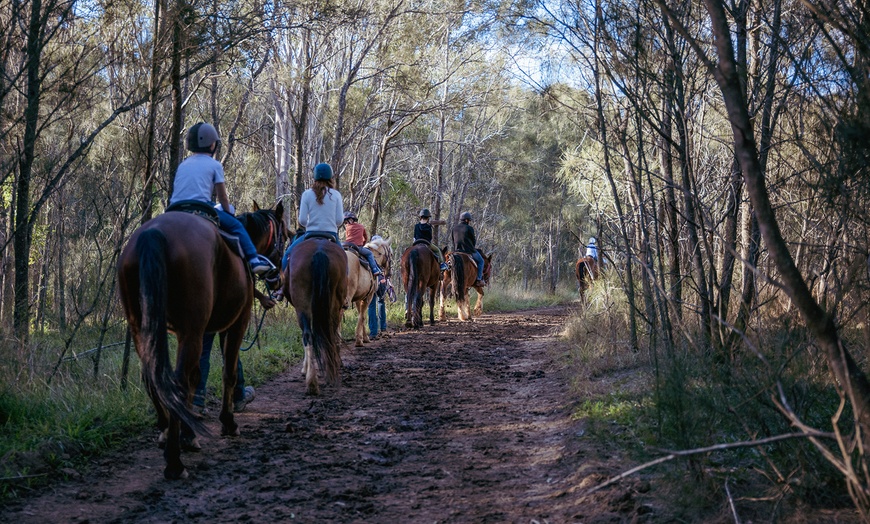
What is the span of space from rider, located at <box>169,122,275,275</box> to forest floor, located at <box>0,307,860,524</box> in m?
1.74

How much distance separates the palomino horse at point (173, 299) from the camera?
4973 mm

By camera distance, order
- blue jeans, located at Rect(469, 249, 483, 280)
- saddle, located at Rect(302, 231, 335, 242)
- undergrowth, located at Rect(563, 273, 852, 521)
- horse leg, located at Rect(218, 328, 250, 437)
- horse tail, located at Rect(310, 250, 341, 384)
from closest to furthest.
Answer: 1. undergrowth, located at Rect(563, 273, 852, 521)
2. horse leg, located at Rect(218, 328, 250, 437)
3. horse tail, located at Rect(310, 250, 341, 384)
4. saddle, located at Rect(302, 231, 335, 242)
5. blue jeans, located at Rect(469, 249, 483, 280)

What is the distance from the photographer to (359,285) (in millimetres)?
12211

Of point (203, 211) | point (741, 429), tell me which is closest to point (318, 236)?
point (203, 211)

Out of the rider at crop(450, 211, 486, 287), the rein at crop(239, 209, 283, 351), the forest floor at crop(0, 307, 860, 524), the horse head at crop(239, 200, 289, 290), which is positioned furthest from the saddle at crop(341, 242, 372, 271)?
the rider at crop(450, 211, 486, 287)

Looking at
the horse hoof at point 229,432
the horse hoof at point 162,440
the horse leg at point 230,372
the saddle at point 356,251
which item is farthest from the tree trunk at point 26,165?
the saddle at point 356,251

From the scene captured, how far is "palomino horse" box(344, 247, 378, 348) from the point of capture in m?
11.5

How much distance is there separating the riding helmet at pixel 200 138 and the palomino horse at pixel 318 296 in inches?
99.2

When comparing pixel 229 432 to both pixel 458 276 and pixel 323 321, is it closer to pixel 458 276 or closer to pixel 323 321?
pixel 323 321

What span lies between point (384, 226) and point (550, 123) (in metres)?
12.3

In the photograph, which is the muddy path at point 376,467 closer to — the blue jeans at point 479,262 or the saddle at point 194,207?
the saddle at point 194,207

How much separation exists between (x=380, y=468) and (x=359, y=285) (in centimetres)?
687

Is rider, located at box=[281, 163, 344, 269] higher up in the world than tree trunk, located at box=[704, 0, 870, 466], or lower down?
higher up

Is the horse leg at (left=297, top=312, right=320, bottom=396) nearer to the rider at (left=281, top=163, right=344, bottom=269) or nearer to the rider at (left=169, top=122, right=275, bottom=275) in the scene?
the rider at (left=281, top=163, right=344, bottom=269)
